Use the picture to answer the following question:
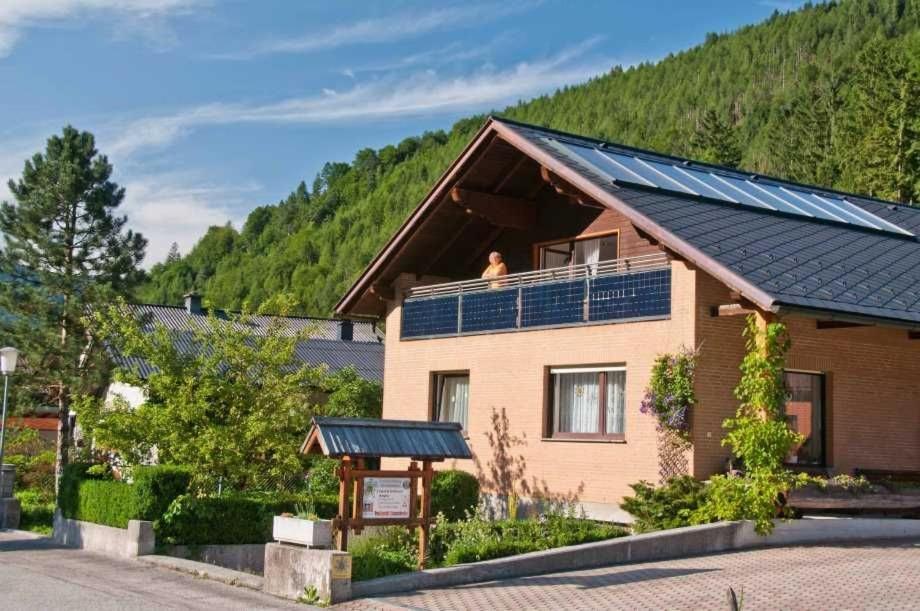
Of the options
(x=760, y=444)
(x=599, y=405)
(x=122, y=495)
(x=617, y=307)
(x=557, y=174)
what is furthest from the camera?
(x=557, y=174)

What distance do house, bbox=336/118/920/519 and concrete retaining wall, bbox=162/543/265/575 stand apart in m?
5.25

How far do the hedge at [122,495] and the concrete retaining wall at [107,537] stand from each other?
169mm

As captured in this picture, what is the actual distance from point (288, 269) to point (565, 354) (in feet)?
380

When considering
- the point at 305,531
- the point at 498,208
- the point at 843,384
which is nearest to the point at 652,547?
the point at 305,531

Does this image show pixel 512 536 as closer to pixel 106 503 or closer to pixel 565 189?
pixel 106 503

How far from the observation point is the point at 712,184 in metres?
22.2

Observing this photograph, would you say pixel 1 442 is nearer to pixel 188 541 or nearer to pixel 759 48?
pixel 188 541

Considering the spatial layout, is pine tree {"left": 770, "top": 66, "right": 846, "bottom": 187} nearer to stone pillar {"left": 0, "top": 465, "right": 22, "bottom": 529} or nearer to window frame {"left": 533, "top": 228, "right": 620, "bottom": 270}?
window frame {"left": 533, "top": 228, "right": 620, "bottom": 270}

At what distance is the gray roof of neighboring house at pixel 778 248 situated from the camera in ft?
53.2

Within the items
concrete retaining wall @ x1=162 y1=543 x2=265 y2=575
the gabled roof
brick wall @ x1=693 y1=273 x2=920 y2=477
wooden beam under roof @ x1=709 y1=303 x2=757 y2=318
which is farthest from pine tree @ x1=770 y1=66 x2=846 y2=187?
concrete retaining wall @ x1=162 y1=543 x2=265 y2=575

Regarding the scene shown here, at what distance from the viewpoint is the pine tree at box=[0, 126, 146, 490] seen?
101ft

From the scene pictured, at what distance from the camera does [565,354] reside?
19.9 meters

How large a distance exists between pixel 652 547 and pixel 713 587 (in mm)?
2308

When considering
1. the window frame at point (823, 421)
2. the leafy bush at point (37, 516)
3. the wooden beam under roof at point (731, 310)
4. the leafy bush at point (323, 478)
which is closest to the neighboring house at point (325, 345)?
the leafy bush at point (37, 516)
